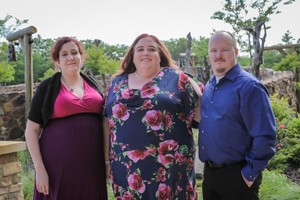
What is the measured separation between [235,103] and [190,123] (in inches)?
19.1

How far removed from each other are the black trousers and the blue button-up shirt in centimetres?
5

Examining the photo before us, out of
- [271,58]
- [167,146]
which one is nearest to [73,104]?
[167,146]

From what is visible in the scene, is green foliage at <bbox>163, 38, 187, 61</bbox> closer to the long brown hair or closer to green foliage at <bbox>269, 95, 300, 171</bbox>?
green foliage at <bbox>269, 95, 300, 171</bbox>

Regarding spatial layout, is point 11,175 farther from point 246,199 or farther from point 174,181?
point 246,199

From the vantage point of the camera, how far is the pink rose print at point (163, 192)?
2754mm

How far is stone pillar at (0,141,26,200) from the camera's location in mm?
3838

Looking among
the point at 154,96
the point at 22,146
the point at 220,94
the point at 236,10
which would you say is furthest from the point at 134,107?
the point at 236,10

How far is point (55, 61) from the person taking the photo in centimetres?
310

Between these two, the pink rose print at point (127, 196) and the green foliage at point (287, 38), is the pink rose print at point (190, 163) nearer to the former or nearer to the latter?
the pink rose print at point (127, 196)

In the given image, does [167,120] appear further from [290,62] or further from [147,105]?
[290,62]

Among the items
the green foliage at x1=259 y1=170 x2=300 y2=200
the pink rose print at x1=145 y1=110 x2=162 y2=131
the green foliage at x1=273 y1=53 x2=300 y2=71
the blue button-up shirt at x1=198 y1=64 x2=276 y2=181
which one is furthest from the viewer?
the green foliage at x1=273 y1=53 x2=300 y2=71

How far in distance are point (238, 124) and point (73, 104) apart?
125 cm

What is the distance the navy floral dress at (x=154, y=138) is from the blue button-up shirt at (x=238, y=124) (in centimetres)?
17

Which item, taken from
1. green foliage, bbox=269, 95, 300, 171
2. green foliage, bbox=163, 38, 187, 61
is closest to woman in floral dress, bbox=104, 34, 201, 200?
green foliage, bbox=269, 95, 300, 171
